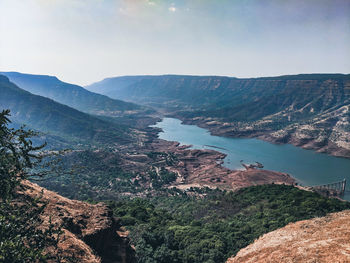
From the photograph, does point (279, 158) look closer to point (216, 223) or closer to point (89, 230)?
point (216, 223)

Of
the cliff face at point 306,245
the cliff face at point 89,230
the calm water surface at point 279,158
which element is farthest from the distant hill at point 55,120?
the cliff face at point 306,245

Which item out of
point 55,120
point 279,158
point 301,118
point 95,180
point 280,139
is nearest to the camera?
point 95,180

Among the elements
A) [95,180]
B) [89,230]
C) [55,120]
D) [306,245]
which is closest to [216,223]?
[306,245]

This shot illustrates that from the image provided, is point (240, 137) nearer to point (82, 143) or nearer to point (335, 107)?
point (335, 107)

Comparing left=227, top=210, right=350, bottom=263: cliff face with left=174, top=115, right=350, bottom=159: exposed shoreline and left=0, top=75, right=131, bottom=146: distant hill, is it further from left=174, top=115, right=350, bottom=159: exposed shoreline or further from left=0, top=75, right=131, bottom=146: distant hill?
left=0, top=75, right=131, bottom=146: distant hill

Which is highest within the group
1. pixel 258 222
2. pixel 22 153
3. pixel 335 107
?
pixel 335 107

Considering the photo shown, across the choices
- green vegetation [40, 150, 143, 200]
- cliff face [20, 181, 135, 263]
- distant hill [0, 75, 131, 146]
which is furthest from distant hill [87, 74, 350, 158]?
cliff face [20, 181, 135, 263]

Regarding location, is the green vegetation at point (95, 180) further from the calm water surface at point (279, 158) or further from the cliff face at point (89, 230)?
the calm water surface at point (279, 158)

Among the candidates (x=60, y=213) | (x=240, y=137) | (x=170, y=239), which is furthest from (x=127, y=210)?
(x=240, y=137)
